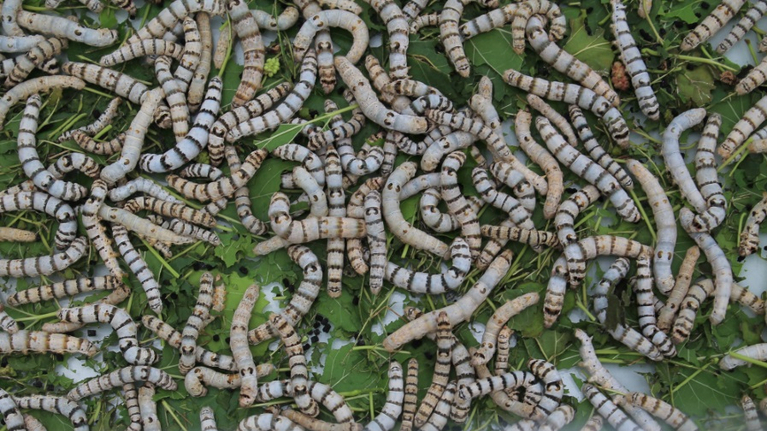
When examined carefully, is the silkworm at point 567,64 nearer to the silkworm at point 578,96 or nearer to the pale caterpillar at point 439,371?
the silkworm at point 578,96

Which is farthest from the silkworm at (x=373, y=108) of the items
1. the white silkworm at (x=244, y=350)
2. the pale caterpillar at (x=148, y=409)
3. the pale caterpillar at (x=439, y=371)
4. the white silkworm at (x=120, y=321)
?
the pale caterpillar at (x=148, y=409)

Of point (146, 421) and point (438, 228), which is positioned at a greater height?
point (438, 228)

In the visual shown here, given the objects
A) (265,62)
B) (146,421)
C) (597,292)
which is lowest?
(146,421)

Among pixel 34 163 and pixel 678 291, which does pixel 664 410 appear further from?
pixel 34 163

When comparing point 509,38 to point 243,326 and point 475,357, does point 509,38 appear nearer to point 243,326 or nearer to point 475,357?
point 475,357

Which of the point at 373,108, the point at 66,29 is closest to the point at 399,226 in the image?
the point at 373,108

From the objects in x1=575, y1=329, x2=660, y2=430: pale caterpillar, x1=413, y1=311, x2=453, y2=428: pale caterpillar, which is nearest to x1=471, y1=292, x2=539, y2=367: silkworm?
x1=413, y1=311, x2=453, y2=428: pale caterpillar

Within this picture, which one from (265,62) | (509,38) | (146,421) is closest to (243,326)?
(146,421)
